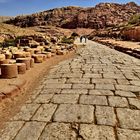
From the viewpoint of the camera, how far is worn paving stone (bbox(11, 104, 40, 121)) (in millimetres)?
4184

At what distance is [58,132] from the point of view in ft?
11.6

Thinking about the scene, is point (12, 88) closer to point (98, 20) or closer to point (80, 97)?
point (80, 97)

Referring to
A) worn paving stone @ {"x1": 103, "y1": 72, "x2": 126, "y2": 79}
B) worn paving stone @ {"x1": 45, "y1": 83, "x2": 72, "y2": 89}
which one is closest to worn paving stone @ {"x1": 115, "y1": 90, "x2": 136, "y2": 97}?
worn paving stone @ {"x1": 45, "y1": 83, "x2": 72, "y2": 89}

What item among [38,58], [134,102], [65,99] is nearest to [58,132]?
[65,99]

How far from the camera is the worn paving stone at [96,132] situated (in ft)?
11.1

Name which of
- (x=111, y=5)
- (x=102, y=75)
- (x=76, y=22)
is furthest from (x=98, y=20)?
(x=102, y=75)

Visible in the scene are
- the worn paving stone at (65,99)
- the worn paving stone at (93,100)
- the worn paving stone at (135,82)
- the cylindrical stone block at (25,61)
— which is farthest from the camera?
the cylindrical stone block at (25,61)

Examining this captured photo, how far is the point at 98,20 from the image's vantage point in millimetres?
94000

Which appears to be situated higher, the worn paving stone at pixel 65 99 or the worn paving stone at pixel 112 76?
the worn paving stone at pixel 112 76

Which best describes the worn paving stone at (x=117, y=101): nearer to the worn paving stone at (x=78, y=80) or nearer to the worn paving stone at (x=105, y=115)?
the worn paving stone at (x=105, y=115)

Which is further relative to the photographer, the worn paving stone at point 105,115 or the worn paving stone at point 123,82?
the worn paving stone at point 123,82

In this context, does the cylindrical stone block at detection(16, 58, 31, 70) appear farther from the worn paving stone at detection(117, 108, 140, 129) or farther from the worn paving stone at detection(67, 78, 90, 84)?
the worn paving stone at detection(117, 108, 140, 129)

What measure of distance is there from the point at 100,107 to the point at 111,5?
115587 mm

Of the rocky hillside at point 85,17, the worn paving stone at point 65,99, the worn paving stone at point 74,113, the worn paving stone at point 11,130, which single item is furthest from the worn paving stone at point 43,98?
the rocky hillside at point 85,17
